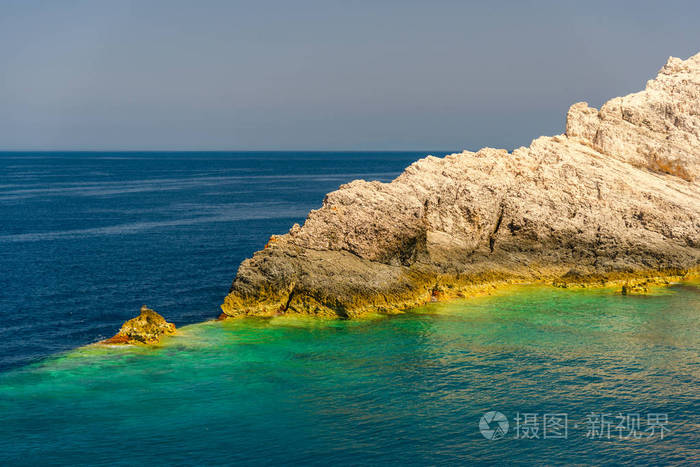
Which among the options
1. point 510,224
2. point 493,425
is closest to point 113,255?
point 510,224

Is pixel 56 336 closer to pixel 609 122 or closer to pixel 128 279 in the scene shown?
pixel 128 279

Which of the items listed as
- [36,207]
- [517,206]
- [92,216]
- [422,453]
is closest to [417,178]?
[517,206]

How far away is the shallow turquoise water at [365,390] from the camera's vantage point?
2267cm

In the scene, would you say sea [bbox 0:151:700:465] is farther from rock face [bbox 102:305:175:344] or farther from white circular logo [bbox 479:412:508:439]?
rock face [bbox 102:305:175:344]

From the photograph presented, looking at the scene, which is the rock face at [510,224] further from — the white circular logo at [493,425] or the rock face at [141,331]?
the white circular logo at [493,425]

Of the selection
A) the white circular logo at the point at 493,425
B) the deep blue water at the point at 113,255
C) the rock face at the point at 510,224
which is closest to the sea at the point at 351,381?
the white circular logo at the point at 493,425

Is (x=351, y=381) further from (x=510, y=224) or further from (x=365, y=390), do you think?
(x=510, y=224)

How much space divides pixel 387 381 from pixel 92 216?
75.3 m

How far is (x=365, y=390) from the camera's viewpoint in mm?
27891

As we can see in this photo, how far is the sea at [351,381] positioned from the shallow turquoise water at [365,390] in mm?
96

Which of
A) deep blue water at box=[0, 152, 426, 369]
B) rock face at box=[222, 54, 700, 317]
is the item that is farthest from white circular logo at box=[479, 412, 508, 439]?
deep blue water at box=[0, 152, 426, 369]

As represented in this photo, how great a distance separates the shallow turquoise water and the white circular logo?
33 cm

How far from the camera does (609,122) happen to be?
55719mm

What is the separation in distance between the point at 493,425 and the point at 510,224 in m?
25.6
